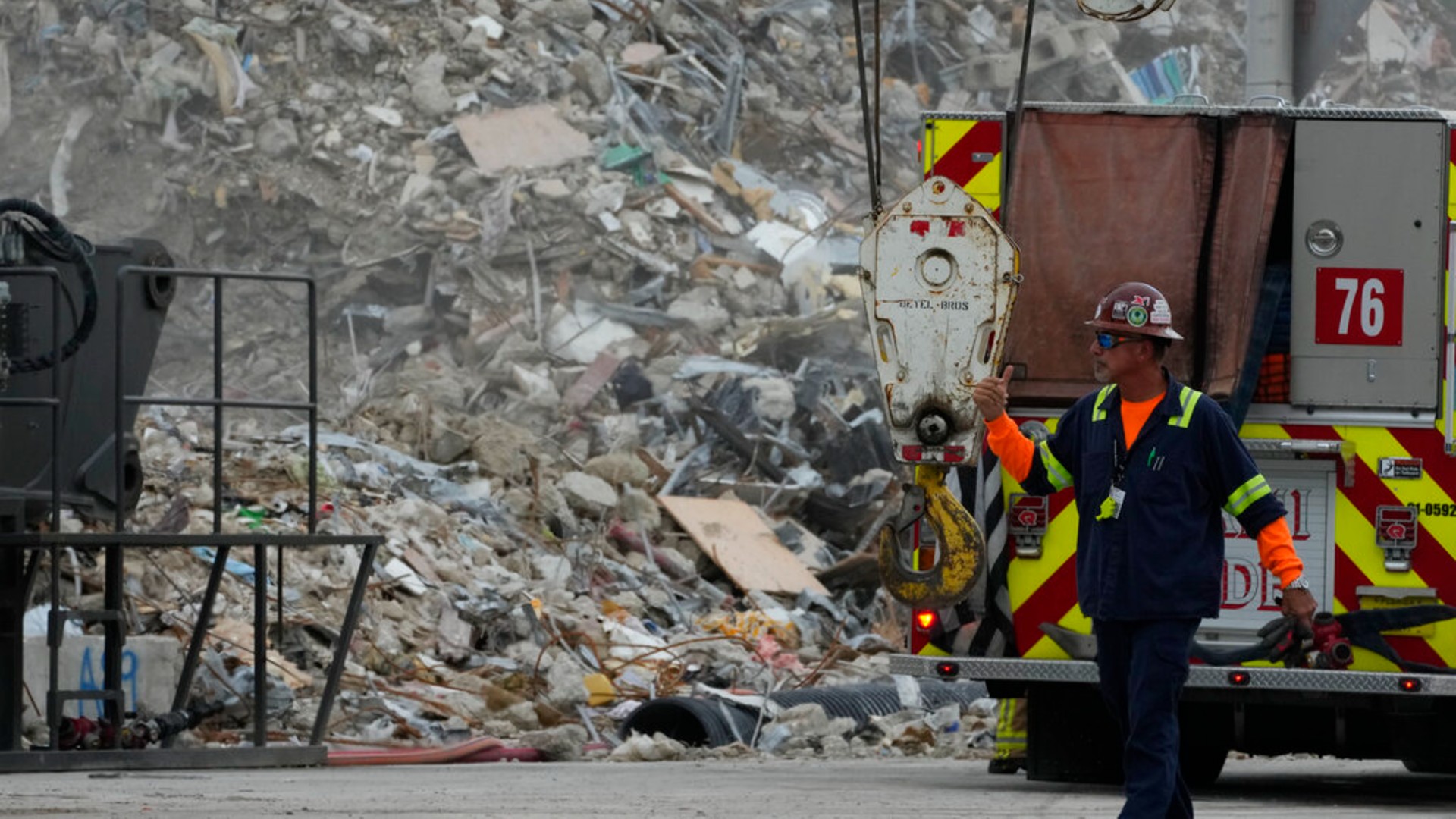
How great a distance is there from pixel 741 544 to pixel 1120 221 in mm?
7404

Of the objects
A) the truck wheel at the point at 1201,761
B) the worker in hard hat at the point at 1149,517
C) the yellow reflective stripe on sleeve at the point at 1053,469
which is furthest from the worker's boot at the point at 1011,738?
the worker in hard hat at the point at 1149,517

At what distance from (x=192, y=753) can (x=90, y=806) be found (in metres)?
2.50

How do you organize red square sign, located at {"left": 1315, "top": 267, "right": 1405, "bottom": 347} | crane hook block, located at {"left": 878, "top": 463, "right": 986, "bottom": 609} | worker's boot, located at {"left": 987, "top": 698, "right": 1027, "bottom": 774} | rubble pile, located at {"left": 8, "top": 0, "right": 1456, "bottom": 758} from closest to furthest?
crane hook block, located at {"left": 878, "top": 463, "right": 986, "bottom": 609}
red square sign, located at {"left": 1315, "top": 267, "right": 1405, "bottom": 347}
worker's boot, located at {"left": 987, "top": 698, "right": 1027, "bottom": 774}
rubble pile, located at {"left": 8, "top": 0, "right": 1456, "bottom": 758}

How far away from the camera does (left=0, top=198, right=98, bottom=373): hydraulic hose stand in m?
10.1

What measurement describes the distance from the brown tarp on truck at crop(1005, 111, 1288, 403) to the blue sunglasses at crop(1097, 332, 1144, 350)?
235 centimetres

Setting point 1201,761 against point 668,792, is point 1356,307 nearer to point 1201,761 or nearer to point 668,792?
point 1201,761

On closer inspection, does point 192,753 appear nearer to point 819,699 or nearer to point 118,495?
point 118,495

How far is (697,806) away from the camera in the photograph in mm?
7699

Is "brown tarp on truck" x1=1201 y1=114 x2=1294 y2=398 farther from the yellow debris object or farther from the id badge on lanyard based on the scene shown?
the yellow debris object

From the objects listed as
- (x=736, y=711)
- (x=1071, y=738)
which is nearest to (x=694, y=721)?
(x=736, y=711)

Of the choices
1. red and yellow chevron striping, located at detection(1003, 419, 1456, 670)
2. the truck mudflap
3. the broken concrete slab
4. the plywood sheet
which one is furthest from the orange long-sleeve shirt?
the broken concrete slab

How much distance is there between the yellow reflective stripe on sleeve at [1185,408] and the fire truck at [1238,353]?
61.5 inches

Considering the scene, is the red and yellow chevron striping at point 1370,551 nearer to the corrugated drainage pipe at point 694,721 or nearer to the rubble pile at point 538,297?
the rubble pile at point 538,297

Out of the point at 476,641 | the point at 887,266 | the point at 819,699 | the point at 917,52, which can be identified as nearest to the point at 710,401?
the point at 476,641
